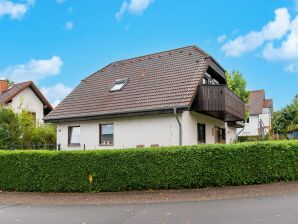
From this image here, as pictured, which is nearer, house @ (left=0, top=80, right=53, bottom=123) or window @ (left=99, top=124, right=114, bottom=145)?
window @ (left=99, top=124, right=114, bottom=145)

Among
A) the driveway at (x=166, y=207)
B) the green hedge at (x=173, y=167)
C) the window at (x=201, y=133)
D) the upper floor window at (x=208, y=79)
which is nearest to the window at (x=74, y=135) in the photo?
the window at (x=201, y=133)

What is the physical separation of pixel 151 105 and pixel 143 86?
267cm

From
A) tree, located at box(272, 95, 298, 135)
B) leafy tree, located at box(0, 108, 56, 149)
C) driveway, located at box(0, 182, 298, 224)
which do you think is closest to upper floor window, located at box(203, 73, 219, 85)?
driveway, located at box(0, 182, 298, 224)

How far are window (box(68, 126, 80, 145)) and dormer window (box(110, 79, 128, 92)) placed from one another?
124 inches

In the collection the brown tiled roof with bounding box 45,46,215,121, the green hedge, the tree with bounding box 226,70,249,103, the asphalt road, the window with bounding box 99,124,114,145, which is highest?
the tree with bounding box 226,70,249,103

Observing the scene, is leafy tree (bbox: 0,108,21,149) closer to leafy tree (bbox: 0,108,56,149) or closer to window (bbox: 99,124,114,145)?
leafy tree (bbox: 0,108,56,149)

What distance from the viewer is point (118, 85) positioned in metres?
25.8

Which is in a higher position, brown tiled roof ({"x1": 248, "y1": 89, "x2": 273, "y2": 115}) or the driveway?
brown tiled roof ({"x1": 248, "y1": 89, "x2": 273, "y2": 115})

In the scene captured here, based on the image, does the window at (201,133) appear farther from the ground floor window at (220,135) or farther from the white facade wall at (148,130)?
the ground floor window at (220,135)

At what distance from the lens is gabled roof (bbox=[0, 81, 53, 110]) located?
38125mm

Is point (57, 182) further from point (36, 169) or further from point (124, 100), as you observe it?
point (124, 100)

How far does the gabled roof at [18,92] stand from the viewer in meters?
38.1

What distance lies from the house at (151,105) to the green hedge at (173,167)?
19.0ft

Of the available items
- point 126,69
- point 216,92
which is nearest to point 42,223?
point 216,92
